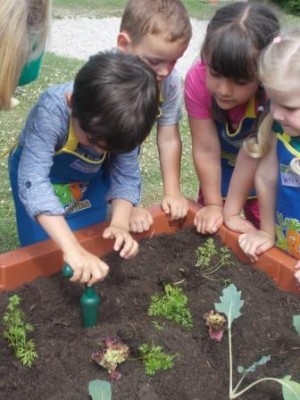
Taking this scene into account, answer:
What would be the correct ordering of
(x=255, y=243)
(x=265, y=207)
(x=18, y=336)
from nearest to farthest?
1. (x=18, y=336)
2. (x=255, y=243)
3. (x=265, y=207)

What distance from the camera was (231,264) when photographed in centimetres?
208

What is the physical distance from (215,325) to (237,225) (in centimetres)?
55

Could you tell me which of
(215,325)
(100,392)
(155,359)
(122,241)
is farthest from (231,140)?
(100,392)

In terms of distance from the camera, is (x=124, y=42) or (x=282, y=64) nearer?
(x=282, y=64)

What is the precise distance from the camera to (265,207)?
219 cm

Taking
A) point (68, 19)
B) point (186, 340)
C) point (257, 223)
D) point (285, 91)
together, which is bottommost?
point (68, 19)

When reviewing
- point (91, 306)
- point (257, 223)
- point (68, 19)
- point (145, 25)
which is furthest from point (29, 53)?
point (68, 19)

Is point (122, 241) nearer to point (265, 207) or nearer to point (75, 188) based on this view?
point (75, 188)

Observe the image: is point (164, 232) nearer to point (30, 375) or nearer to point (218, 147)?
point (218, 147)

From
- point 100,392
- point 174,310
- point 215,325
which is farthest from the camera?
point 174,310

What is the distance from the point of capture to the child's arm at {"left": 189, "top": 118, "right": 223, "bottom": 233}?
2.24 meters

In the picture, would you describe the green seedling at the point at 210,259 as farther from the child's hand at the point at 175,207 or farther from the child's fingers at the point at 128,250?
the child's fingers at the point at 128,250

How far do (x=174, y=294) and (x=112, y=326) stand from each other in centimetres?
24

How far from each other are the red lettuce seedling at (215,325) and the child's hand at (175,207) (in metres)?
0.55
